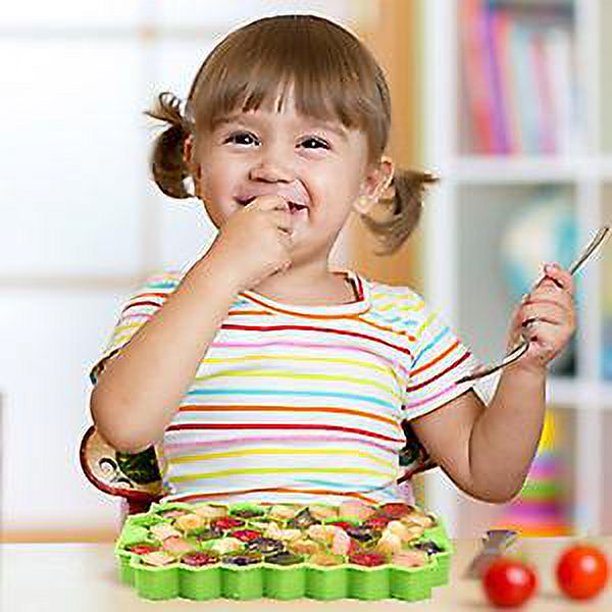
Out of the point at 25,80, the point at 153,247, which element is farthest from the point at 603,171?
the point at 25,80

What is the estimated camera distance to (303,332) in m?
1.62

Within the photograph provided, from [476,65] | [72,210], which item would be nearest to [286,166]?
[476,65]

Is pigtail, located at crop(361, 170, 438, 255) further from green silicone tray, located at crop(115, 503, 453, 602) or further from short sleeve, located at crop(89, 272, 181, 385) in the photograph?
green silicone tray, located at crop(115, 503, 453, 602)

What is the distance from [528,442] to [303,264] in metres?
0.27

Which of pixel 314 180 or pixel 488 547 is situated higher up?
pixel 314 180

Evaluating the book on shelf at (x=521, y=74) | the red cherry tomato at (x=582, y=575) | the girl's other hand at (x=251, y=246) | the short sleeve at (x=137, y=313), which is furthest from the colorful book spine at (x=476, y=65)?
the red cherry tomato at (x=582, y=575)

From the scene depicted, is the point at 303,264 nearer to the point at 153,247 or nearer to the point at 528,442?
the point at 528,442

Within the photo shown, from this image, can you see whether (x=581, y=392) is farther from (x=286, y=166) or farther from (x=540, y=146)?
(x=286, y=166)

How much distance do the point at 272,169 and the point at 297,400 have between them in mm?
209

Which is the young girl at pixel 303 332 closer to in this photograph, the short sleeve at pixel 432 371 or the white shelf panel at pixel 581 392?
the short sleeve at pixel 432 371

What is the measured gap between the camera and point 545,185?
376cm

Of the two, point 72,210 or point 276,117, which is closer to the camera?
point 276,117

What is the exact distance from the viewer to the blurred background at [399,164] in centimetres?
368

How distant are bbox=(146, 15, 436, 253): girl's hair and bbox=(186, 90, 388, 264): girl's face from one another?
1cm
